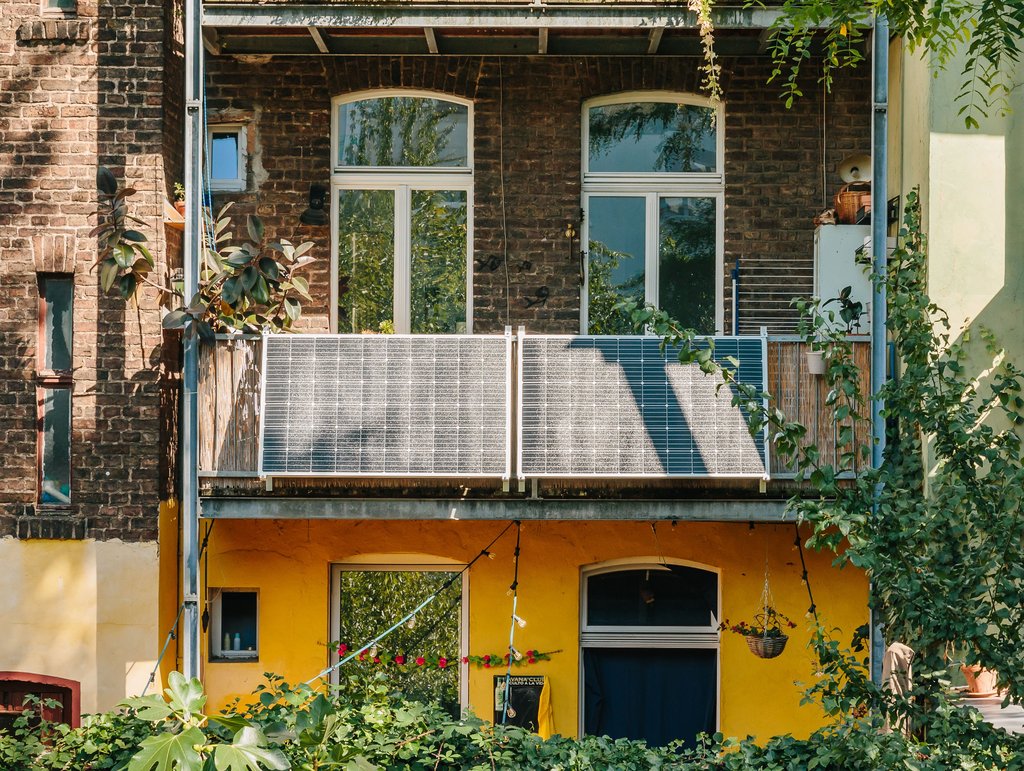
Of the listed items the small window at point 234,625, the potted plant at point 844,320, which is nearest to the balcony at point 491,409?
the potted plant at point 844,320

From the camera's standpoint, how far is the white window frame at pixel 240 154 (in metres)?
10.1

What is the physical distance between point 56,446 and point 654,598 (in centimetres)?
494

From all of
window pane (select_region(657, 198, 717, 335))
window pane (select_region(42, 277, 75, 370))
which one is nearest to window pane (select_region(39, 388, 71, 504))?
window pane (select_region(42, 277, 75, 370))

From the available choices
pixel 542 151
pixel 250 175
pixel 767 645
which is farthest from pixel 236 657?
pixel 542 151

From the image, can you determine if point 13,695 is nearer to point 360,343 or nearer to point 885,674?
point 360,343

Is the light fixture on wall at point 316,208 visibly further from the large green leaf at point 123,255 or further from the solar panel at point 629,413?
the solar panel at point 629,413

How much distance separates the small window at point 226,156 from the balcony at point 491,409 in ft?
6.54

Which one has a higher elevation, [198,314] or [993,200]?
[993,200]

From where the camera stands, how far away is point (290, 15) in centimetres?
907

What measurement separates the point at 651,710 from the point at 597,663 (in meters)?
0.58

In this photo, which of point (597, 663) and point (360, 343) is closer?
point (360, 343)

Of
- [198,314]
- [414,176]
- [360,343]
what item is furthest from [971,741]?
[414,176]

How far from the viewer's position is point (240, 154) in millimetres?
10141

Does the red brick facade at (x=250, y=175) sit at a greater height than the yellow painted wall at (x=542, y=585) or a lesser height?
greater
